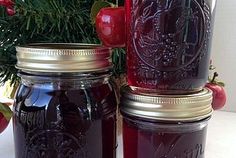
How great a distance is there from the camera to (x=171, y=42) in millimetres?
318

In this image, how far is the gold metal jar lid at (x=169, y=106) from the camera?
334mm

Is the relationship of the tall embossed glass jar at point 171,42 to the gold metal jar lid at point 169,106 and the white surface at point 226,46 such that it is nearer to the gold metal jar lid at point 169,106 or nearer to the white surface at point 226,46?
the gold metal jar lid at point 169,106

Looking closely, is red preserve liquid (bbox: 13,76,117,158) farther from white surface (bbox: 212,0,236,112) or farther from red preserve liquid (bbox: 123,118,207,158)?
white surface (bbox: 212,0,236,112)

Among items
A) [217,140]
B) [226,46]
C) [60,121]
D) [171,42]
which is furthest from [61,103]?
[226,46]

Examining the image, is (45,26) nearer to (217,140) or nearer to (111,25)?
(111,25)

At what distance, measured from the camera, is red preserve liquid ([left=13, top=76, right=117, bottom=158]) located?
33 centimetres

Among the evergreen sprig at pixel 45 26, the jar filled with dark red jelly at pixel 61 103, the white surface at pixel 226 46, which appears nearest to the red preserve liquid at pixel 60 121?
the jar filled with dark red jelly at pixel 61 103

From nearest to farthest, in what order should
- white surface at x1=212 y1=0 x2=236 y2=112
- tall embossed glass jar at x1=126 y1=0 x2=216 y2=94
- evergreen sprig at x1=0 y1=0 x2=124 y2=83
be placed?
tall embossed glass jar at x1=126 y1=0 x2=216 y2=94
evergreen sprig at x1=0 y1=0 x2=124 y2=83
white surface at x1=212 y1=0 x2=236 y2=112

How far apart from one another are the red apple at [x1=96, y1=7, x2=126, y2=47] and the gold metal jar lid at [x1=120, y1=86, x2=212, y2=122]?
0.21 ft

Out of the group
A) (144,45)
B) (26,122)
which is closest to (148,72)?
(144,45)

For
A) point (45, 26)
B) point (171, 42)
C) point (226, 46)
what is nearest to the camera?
point (171, 42)

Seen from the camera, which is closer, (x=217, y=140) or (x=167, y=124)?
(x=167, y=124)

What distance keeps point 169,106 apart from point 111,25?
11 centimetres

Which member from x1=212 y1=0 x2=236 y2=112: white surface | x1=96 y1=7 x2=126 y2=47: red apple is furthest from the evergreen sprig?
x1=212 y1=0 x2=236 y2=112: white surface
